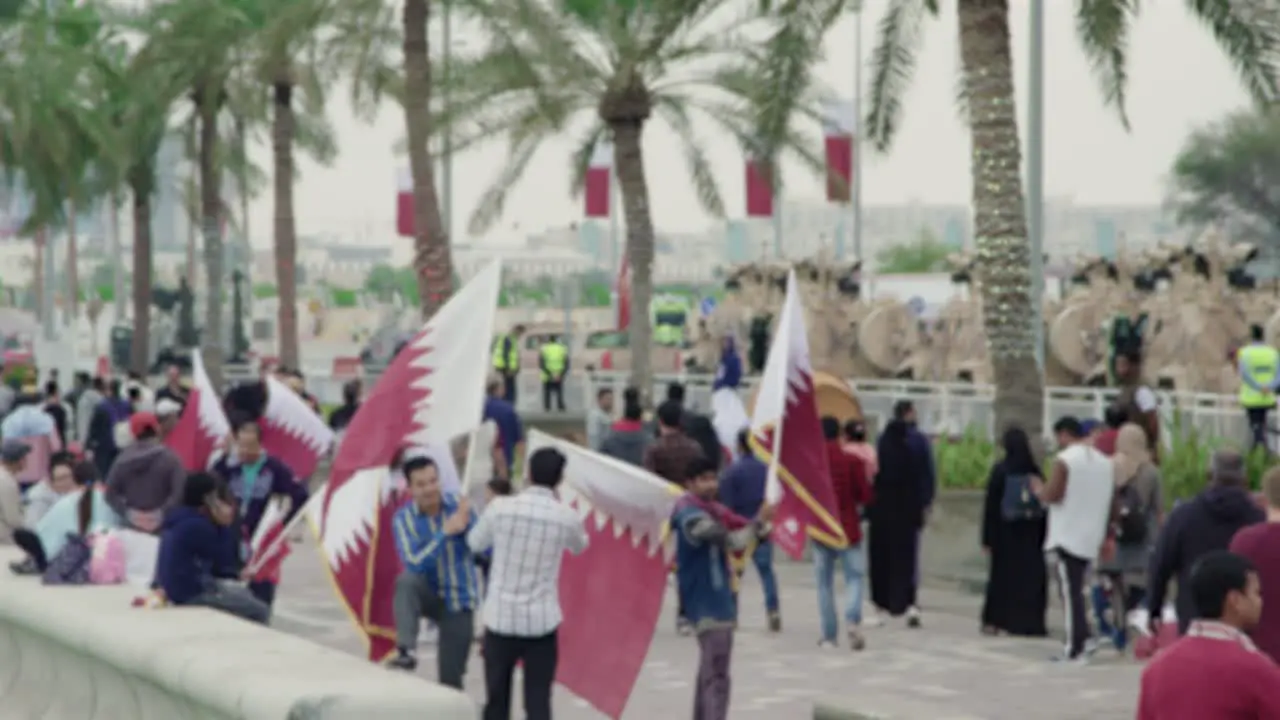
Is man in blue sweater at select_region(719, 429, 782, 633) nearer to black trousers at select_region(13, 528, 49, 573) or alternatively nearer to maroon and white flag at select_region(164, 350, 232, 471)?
maroon and white flag at select_region(164, 350, 232, 471)

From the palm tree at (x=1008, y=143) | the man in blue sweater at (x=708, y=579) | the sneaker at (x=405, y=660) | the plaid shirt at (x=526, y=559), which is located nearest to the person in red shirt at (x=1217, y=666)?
the plaid shirt at (x=526, y=559)

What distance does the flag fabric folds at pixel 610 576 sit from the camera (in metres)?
13.2

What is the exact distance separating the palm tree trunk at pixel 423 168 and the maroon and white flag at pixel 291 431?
16582mm

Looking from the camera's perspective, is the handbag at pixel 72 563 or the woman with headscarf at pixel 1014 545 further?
the woman with headscarf at pixel 1014 545

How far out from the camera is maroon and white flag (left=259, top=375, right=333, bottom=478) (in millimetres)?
20016

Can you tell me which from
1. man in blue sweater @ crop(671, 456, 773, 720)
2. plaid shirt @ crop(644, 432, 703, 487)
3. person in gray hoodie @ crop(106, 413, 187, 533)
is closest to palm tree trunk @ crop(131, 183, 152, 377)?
person in gray hoodie @ crop(106, 413, 187, 533)

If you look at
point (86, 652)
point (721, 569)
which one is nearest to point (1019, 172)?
point (721, 569)

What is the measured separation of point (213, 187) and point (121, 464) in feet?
122

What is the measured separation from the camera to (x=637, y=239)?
42469 millimetres

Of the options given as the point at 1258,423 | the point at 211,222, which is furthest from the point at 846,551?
the point at 211,222

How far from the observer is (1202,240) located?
39625 millimetres

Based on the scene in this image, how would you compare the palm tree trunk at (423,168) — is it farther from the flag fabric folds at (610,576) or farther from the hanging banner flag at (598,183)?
the flag fabric folds at (610,576)

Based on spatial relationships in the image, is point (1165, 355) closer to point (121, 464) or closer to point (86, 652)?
point (121, 464)

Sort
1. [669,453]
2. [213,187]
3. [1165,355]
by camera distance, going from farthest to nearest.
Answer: [213,187] < [1165,355] < [669,453]
